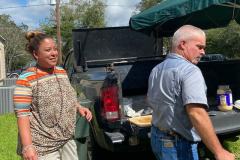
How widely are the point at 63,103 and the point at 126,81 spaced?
2361 millimetres

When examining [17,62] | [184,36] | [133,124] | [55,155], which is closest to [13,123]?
[133,124]

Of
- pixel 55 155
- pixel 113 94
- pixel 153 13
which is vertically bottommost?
pixel 55 155

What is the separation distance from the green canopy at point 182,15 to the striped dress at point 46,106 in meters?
2.54

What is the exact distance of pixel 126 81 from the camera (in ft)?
18.0

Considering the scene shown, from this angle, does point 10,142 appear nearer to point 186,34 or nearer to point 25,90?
point 25,90

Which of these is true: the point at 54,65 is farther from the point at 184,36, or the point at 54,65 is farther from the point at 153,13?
the point at 153,13

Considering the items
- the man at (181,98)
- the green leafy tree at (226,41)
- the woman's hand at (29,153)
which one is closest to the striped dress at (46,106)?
the woman's hand at (29,153)

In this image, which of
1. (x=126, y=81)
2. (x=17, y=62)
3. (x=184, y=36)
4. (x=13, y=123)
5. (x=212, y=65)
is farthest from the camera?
(x=17, y=62)

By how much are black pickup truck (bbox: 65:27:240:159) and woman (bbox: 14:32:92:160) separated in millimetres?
Answer: 1405

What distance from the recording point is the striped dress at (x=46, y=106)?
10.0 feet

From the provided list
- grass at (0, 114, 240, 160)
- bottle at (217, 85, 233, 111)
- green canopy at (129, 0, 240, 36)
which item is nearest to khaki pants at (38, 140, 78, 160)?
bottle at (217, 85, 233, 111)

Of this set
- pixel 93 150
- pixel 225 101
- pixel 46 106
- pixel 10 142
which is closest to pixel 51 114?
pixel 46 106

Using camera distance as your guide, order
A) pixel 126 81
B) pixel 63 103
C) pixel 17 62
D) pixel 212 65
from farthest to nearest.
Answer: pixel 17 62
pixel 212 65
pixel 126 81
pixel 63 103

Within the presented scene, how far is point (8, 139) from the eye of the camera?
26.1ft
